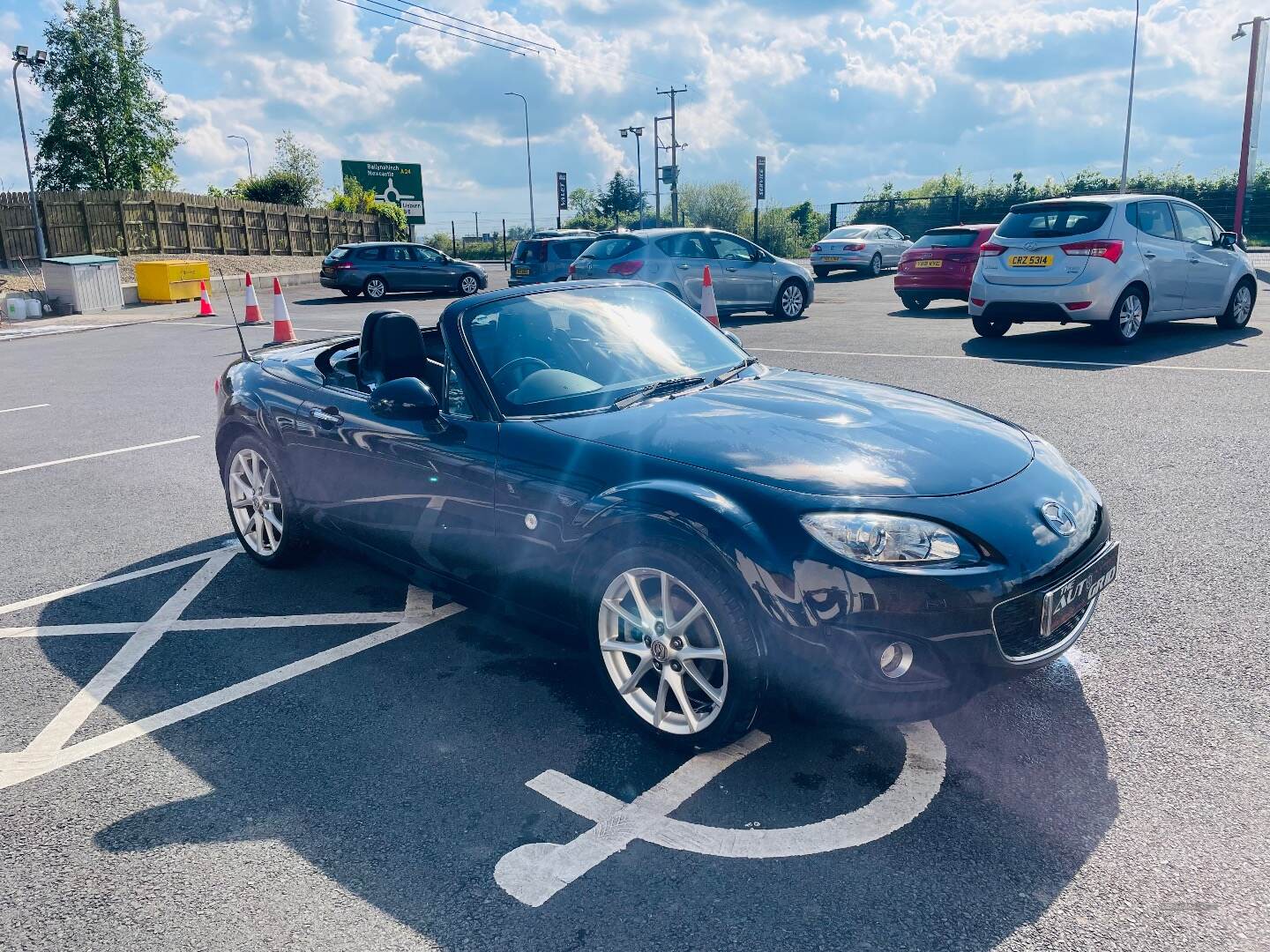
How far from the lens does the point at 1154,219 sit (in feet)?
37.3

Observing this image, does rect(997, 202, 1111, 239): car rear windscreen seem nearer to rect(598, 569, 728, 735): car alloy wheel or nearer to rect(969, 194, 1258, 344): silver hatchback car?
rect(969, 194, 1258, 344): silver hatchback car

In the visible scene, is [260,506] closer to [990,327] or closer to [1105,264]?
[1105,264]

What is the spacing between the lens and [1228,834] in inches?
104

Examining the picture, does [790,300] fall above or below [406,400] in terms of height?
below

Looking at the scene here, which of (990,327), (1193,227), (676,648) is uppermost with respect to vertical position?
(1193,227)

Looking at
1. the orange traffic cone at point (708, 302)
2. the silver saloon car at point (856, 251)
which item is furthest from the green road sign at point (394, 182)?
the orange traffic cone at point (708, 302)

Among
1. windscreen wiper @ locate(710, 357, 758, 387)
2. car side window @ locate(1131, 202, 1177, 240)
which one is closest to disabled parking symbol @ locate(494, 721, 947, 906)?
windscreen wiper @ locate(710, 357, 758, 387)

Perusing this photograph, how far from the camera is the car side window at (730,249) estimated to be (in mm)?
16594

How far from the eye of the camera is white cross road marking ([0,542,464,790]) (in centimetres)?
330

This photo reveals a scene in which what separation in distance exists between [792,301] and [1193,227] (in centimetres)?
666

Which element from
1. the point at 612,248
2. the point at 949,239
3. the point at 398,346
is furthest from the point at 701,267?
the point at 398,346

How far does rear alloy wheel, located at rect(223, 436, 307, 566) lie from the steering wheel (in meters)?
1.50

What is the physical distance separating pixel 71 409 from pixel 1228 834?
10242mm

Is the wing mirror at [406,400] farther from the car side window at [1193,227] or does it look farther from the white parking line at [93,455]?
the car side window at [1193,227]
